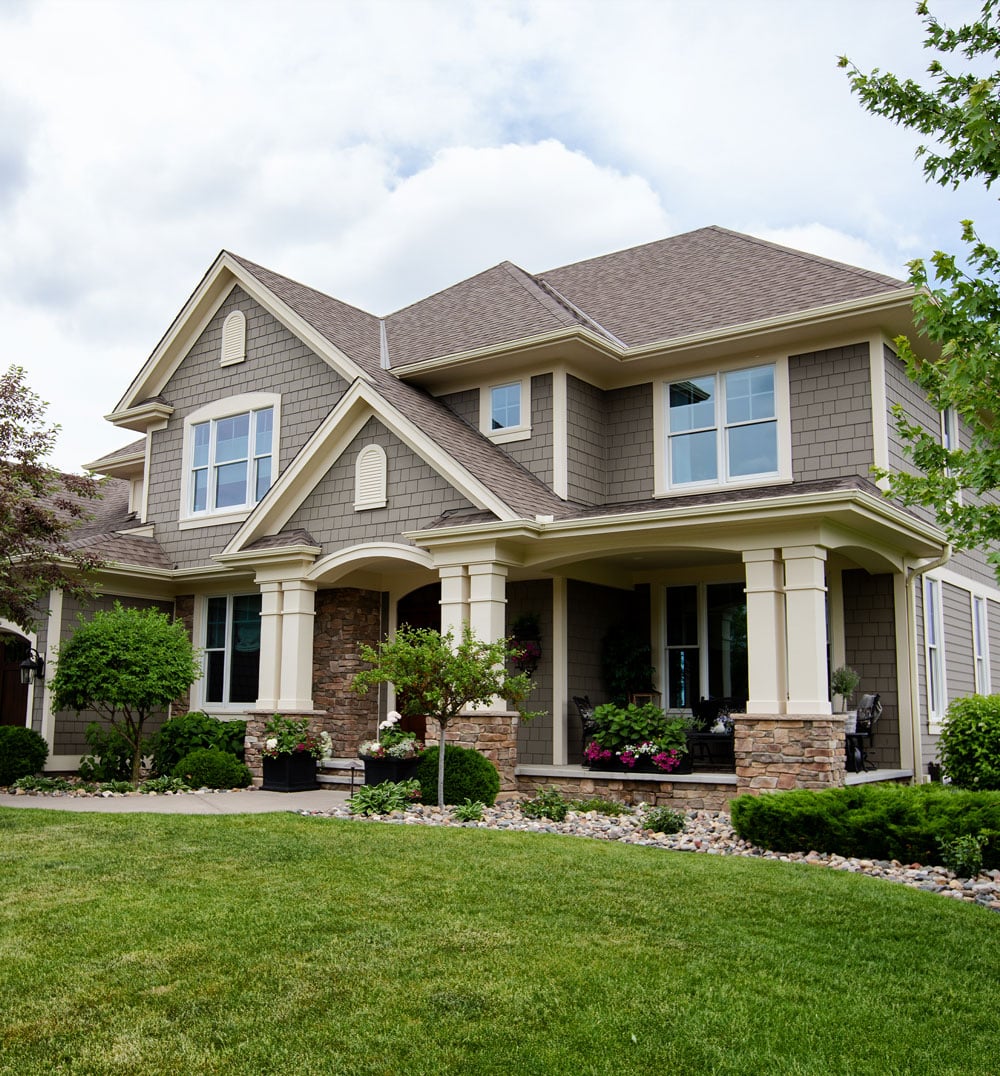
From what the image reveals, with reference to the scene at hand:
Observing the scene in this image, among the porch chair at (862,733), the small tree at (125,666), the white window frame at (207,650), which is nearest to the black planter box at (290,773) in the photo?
the small tree at (125,666)

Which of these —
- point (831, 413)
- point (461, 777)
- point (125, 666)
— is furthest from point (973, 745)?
point (125, 666)

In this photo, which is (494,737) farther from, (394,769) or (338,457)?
(338,457)

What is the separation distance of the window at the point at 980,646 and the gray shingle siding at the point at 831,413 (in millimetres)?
4523

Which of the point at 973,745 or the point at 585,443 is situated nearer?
the point at 973,745

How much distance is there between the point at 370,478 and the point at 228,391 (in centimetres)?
479

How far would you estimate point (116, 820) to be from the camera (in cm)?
1048

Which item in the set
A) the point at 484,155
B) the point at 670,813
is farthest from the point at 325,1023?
the point at 484,155

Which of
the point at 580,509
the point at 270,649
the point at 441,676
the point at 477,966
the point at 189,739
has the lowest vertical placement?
the point at 477,966

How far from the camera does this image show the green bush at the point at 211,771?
1458cm

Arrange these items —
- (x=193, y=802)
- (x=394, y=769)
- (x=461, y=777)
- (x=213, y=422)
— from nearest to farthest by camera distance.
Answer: (x=461, y=777), (x=193, y=802), (x=394, y=769), (x=213, y=422)

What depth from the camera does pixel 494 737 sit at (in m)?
12.9

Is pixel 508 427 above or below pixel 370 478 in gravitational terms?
above

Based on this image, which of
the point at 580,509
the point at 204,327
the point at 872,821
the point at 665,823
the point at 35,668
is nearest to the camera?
the point at 872,821

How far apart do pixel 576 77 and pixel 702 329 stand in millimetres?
3702
